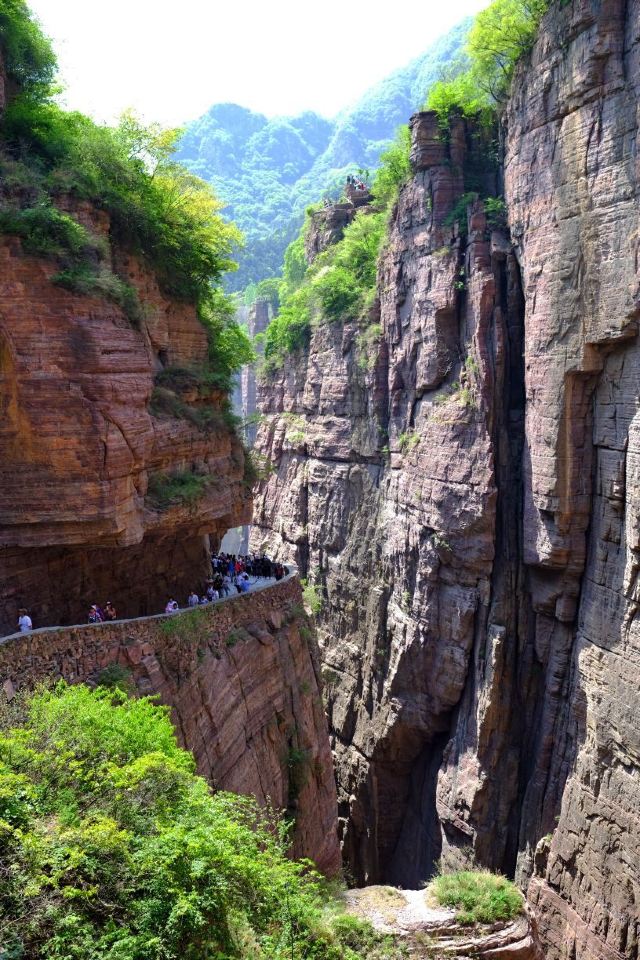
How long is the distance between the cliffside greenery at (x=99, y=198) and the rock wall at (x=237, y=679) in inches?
273

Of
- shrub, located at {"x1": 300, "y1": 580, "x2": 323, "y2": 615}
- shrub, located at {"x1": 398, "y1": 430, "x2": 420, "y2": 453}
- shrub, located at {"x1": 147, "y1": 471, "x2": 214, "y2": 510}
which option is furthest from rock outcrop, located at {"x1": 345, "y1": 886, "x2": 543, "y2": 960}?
shrub, located at {"x1": 300, "y1": 580, "x2": 323, "y2": 615}

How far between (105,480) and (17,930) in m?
9.71

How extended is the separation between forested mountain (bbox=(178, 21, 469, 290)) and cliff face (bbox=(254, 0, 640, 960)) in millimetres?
77667

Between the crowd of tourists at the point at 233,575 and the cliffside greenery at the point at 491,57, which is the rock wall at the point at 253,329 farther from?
the crowd of tourists at the point at 233,575

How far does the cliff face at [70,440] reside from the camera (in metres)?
15.8

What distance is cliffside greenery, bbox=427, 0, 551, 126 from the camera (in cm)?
2738

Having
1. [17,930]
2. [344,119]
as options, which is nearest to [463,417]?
[17,930]

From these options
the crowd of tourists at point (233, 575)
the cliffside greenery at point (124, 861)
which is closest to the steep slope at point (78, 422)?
the crowd of tourists at point (233, 575)

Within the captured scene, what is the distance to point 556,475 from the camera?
2575 cm

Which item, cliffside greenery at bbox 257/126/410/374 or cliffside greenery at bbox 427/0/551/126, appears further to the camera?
cliffside greenery at bbox 257/126/410/374

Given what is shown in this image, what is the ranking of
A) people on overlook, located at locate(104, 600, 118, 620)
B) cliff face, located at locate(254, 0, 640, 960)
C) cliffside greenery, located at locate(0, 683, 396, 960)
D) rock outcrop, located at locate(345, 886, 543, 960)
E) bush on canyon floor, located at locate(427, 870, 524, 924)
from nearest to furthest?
1. cliffside greenery, located at locate(0, 683, 396, 960)
2. rock outcrop, located at locate(345, 886, 543, 960)
3. bush on canyon floor, located at locate(427, 870, 524, 924)
4. people on overlook, located at locate(104, 600, 118, 620)
5. cliff face, located at locate(254, 0, 640, 960)

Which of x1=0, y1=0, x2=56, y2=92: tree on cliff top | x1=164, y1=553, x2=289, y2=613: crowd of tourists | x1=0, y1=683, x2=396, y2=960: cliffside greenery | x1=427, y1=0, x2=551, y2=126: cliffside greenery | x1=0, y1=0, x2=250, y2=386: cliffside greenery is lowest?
x1=0, y1=683, x2=396, y2=960: cliffside greenery

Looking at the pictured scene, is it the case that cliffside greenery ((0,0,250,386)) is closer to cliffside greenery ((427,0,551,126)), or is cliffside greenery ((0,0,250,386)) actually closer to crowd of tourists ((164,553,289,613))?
crowd of tourists ((164,553,289,613))

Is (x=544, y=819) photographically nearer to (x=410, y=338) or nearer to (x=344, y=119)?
(x=410, y=338)
